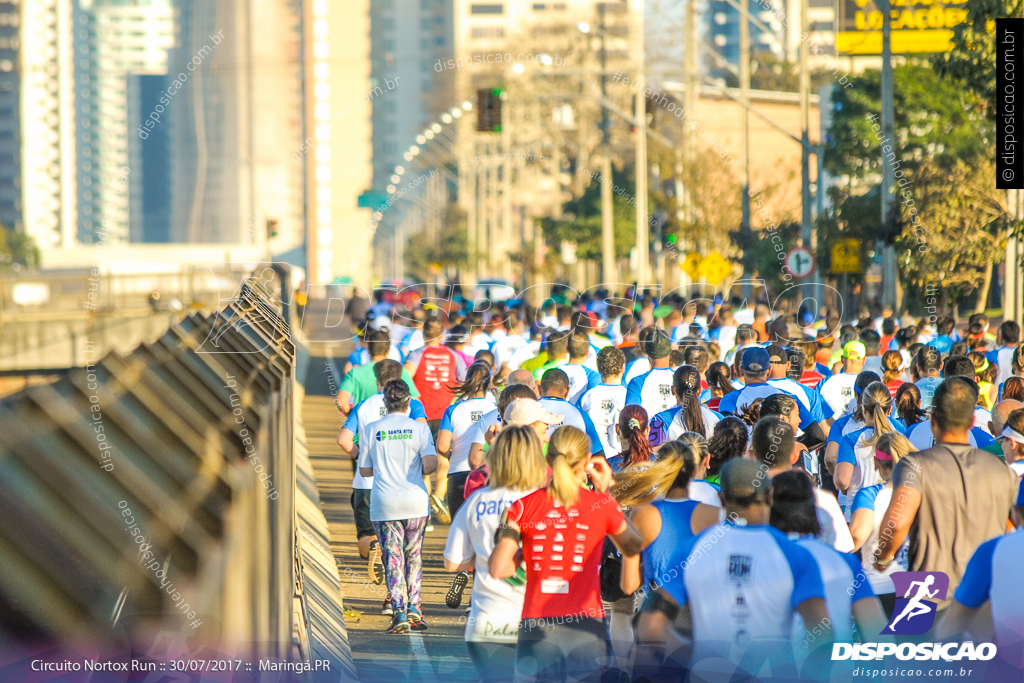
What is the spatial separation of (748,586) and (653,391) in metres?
4.93

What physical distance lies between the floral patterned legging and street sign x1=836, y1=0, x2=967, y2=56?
34575mm

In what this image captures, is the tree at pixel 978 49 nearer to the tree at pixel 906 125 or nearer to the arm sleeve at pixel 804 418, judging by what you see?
the arm sleeve at pixel 804 418

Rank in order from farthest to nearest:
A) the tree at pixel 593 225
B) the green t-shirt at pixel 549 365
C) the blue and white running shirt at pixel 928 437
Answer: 1. the tree at pixel 593 225
2. the green t-shirt at pixel 549 365
3. the blue and white running shirt at pixel 928 437

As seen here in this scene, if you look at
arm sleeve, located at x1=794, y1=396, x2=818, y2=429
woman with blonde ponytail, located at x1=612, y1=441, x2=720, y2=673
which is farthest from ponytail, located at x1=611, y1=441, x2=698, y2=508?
arm sleeve, located at x1=794, y1=396, x2=818, y2=429

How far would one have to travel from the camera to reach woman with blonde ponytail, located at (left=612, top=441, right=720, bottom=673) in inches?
192

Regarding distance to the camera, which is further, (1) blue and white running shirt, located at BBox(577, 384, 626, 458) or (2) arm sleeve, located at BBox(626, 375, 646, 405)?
(2) arm sleeve, located at BBox(626, 375, 646, 405)

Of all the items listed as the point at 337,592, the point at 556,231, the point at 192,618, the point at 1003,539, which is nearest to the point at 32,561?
the point at 192,618

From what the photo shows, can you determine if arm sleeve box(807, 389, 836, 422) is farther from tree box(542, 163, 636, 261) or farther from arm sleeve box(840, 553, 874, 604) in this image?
tree box(542, 163, 636, 261)

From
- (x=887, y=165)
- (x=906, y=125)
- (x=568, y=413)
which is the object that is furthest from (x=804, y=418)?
(x=906, y=125)

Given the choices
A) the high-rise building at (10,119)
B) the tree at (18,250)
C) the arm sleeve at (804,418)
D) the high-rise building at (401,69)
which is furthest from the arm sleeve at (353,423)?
the high-rise building at (10,119)

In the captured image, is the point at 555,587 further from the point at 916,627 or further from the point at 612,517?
the point at 916,627

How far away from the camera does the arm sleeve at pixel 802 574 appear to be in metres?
4.26

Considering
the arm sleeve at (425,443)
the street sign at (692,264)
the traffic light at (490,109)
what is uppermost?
the traffic light at (490,109)

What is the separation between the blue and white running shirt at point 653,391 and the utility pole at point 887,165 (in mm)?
9530
